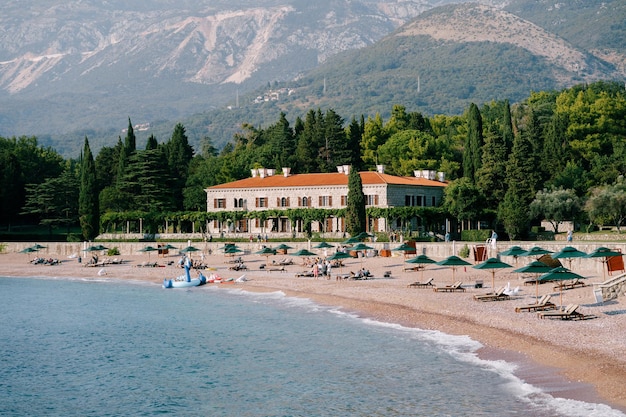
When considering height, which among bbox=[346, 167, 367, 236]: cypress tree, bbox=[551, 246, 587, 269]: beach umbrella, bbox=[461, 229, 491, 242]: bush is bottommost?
bbox=[551, 246, 587, 269]: beach umbrella

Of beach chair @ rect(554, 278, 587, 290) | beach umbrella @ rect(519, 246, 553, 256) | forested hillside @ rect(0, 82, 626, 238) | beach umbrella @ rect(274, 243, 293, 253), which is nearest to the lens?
beach chair @ rect(554, 278, 587, 290)

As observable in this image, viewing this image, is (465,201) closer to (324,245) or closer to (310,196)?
(310,196)

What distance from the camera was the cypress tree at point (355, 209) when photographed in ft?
243

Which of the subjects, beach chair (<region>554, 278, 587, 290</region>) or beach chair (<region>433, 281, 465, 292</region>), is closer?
beach chair (<region>554, 278, 587, 290</region>)

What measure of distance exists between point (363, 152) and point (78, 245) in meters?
45.6

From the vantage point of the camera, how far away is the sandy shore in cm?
2514

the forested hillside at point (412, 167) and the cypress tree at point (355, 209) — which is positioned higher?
the forested hillside at point (412, 167)

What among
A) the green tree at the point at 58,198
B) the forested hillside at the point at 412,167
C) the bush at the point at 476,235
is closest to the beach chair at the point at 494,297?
the bush at the point at 476,235

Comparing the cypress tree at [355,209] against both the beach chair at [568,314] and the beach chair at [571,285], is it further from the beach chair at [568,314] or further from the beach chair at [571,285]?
the beach chair at [568,314]

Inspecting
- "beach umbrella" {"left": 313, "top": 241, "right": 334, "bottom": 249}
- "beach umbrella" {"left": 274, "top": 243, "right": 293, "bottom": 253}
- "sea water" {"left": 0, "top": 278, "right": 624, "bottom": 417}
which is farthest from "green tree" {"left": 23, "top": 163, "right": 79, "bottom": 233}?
"sea water" {"left": 0, "top": 278, "right": 624, "bottom": 417}

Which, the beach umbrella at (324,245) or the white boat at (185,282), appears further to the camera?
the beach umbrella at (324,245)

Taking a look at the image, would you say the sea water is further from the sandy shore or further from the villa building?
the villa building

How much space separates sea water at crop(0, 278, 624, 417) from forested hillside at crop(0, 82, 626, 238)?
135 ft

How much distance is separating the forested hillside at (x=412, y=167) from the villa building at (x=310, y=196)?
2849 millimetres
